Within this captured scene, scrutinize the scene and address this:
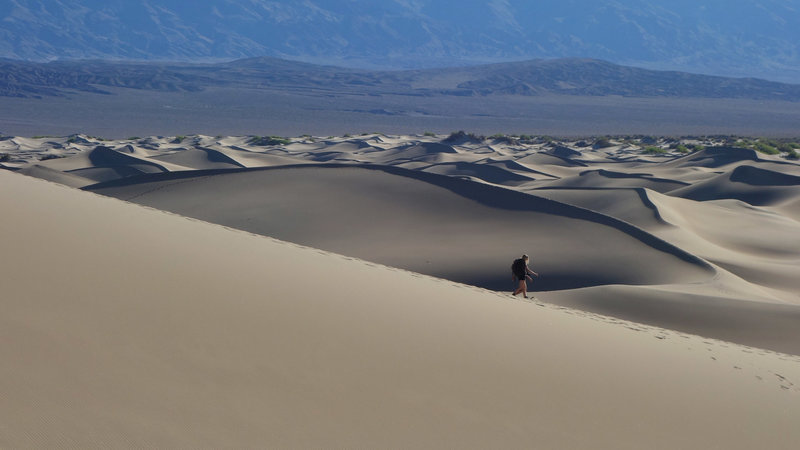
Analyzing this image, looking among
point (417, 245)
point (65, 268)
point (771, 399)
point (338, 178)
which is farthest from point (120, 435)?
point (338, 178)

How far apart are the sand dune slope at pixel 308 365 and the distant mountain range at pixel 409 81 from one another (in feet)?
455

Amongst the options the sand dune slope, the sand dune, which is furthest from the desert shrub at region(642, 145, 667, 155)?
the sand dune slope

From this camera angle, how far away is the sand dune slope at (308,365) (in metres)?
4.47

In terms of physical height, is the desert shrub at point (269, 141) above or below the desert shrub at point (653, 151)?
below

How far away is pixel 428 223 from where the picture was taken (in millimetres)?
18094

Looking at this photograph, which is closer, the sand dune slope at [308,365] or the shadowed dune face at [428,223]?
the sand dune slope at [308,365]

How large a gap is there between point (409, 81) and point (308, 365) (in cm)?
18364

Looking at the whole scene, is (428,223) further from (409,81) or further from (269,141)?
(409,81)

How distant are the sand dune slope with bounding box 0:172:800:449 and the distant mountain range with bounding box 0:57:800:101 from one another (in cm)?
13869

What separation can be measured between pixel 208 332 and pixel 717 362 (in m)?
4.23

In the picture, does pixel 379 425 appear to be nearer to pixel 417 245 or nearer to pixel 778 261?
pixel 417 245

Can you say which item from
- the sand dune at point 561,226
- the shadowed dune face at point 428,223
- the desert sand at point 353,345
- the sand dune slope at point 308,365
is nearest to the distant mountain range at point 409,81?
the sand dune at point 561,226

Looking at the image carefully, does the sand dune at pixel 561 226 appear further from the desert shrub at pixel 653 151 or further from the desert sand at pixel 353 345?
the desert shrub at pixel 653 151

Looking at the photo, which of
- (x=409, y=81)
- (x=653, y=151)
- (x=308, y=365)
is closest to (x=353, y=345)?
(x=308, y=365)
